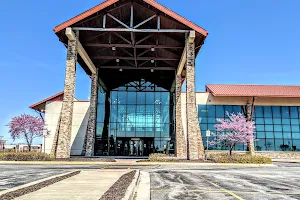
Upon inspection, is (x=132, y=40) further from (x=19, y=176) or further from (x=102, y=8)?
(x=19, y=176)

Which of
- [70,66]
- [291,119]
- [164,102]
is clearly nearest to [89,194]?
[70,66]

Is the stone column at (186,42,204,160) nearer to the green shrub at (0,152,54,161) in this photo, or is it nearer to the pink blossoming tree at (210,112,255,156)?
the pink blossoming tree at (210,112,255,156)

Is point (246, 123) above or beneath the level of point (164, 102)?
beneath

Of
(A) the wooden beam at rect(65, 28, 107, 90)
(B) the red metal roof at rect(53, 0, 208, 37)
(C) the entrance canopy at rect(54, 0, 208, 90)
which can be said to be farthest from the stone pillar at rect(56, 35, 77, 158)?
(C) the entrance canopy at rect(54, 0, 208, 90)

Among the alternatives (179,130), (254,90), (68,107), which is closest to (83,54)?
(68,107)

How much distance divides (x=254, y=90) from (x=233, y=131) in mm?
6909

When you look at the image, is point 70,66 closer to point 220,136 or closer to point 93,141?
point 93,141

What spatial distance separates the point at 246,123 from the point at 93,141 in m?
16.9

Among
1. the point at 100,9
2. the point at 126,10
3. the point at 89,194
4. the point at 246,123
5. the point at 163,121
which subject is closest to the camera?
the point at 89,194

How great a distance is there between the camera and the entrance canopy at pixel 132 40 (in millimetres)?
23297

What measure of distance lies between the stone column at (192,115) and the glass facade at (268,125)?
386 inches

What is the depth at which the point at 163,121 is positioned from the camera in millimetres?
32750

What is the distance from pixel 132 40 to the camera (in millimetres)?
25547

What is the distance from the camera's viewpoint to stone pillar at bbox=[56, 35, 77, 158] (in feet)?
71.1
